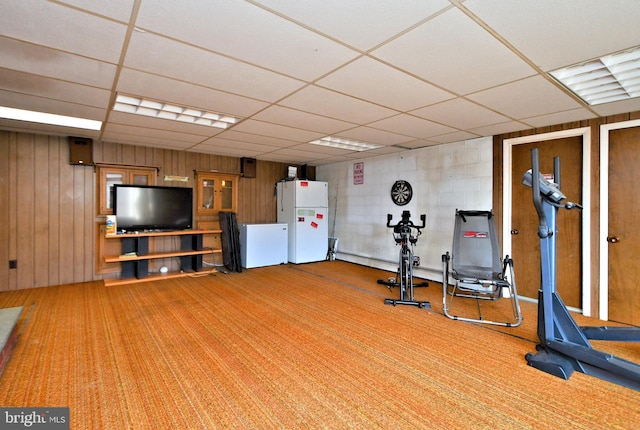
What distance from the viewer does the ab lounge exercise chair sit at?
11.2 ft

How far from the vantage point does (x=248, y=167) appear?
6.46m

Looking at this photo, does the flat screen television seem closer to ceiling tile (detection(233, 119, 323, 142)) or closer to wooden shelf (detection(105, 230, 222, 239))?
wooden shelf (detection(105, 230, 222, 239))

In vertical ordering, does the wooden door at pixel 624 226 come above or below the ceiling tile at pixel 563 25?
below

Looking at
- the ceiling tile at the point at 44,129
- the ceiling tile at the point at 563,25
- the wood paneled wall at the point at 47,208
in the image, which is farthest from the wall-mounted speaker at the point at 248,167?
the ceiling tile at the point at 563,25

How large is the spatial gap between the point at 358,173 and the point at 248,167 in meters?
2.42

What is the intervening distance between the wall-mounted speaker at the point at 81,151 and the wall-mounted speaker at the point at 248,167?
8.48ft

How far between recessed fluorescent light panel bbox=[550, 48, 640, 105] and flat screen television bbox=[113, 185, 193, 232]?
5.51m

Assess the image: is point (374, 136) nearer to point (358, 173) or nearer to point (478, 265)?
point (358, 173)

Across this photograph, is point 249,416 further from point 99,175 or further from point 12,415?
point 99,175

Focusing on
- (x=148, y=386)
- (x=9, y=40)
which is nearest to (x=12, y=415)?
(x=148, y=386)

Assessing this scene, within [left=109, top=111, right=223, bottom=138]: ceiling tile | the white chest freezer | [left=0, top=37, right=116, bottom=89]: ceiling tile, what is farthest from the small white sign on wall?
[left=0, top=37, right=116, bottom=89]: ceiling tile

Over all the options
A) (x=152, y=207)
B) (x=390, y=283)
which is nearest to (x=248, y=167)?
(x=152, y=207)

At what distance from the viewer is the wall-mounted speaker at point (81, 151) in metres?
4.61

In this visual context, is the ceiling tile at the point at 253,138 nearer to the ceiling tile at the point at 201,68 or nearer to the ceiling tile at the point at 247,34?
the ceiling tile at the point at 201,68
